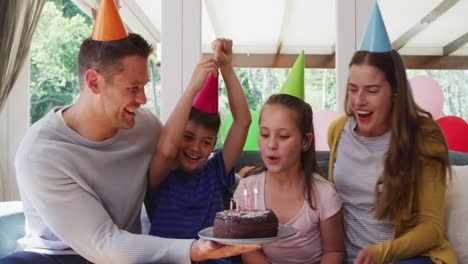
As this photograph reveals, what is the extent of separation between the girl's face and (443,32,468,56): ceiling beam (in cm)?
156

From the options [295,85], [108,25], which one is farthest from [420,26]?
[108,25]

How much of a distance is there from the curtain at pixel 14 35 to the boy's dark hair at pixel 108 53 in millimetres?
1281

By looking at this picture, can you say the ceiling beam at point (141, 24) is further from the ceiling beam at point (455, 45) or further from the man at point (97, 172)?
the ceiling beam at point (455, 45)

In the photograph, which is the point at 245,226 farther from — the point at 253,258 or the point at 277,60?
the point at 277,60

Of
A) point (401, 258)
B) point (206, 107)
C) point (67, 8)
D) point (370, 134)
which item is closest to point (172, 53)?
point (67, 8)

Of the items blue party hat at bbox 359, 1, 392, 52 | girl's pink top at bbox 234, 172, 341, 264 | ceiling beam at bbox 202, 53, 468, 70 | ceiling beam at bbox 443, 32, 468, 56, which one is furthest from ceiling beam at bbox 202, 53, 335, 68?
girl's pink top at bbox 234, 172, 341, 264

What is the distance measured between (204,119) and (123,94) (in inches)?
11.4

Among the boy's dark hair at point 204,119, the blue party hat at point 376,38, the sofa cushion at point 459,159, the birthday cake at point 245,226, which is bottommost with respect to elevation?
the birthday cake at point 245,226

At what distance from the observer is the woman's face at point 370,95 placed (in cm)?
177

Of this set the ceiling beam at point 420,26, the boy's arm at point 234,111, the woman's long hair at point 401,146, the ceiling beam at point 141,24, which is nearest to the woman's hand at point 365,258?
the woman's long hair at point 401,146

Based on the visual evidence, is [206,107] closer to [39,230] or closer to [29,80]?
[39,230]

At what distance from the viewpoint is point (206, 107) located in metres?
1.90

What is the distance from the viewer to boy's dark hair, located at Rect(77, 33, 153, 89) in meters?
1.75

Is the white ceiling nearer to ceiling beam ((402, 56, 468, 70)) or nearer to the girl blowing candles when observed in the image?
ceiling beam ((402, 56, 468, 70))
